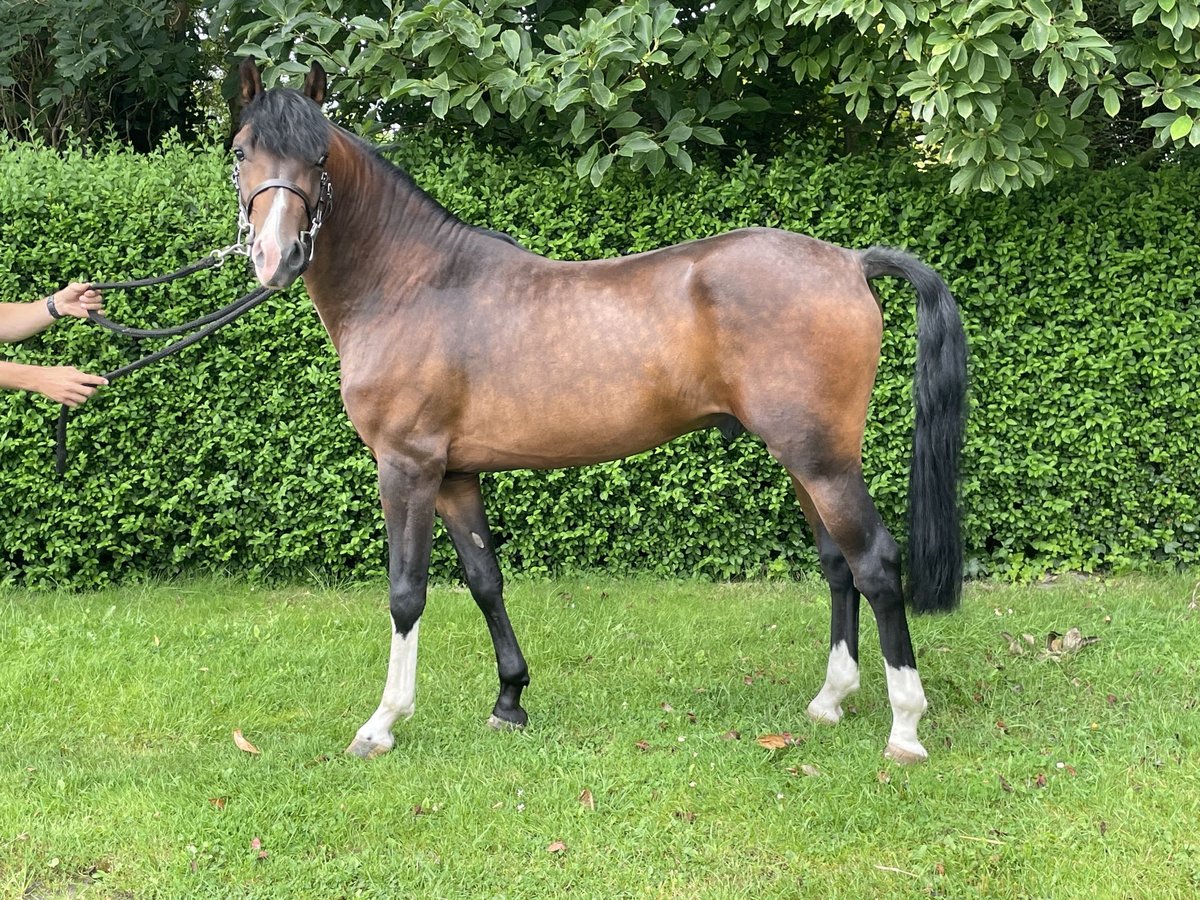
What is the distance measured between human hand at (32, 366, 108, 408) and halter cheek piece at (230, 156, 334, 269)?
0.92m

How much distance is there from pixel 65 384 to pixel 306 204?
128cm

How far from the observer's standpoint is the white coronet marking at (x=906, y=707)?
3783 mm

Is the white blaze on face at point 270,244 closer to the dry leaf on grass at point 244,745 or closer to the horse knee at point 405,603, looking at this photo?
the horse knee at point 405,603

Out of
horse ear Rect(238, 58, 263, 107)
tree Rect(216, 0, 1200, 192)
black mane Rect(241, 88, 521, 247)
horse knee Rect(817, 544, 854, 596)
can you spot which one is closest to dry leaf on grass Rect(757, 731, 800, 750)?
horse knee Rect(817, 544, 854, 596)

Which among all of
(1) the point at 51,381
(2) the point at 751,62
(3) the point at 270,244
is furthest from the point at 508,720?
(2) the point at 751,62

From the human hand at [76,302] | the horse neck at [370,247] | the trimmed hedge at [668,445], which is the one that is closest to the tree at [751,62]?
the trimmed hedge at [668,445]

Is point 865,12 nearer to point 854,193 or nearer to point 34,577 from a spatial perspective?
point 854,193

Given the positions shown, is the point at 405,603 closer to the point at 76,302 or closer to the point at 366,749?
the point at 366,749

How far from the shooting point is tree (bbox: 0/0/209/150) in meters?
6.80

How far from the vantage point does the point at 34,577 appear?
6402 mm

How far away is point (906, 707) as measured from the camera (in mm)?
3805

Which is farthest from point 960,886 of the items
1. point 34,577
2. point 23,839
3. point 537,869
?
point 34,577

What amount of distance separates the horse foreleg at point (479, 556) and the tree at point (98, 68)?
169 inches

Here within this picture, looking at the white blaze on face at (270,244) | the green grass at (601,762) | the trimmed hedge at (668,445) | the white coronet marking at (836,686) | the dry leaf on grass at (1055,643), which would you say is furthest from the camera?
the trimmed hedge at (668,445)
